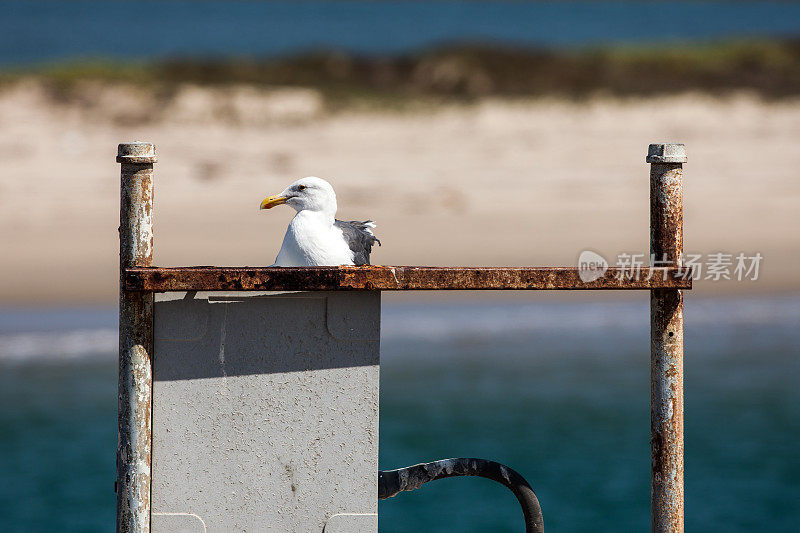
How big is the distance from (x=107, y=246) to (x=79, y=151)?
8.71 ft

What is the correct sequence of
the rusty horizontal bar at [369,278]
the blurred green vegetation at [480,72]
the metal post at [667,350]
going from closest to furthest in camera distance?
the rusty horizontal bar at [369,278], the metal post at [667,350], the blurred green vegetation at [480,72]

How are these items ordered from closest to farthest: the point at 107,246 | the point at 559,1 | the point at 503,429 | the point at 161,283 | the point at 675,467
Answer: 1. the point at 161,283
2. the point at 675,467
3. the point at 503,429
4. the point at 107,246
5. the point at 559,1

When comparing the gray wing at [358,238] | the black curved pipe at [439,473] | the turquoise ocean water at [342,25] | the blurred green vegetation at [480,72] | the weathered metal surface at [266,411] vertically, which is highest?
the turquoise ocean water at [342,25]

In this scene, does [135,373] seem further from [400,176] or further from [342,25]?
[342,25]

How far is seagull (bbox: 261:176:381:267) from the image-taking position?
4379mm

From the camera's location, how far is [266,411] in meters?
3.50

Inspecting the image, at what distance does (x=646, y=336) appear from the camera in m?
12.1

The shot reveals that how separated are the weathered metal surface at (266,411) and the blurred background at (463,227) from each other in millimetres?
4955

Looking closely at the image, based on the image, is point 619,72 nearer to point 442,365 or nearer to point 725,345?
point 725,345

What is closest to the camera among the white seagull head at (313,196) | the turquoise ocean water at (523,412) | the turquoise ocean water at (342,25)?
the white seagull head at (313,196)

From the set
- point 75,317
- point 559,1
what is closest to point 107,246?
point 75,317

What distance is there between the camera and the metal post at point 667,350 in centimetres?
373

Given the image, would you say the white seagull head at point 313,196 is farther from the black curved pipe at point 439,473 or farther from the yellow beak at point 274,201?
the black curved pipe at point 439,473

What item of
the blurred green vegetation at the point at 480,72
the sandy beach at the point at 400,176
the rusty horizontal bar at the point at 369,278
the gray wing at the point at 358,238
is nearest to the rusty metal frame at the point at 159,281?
the rusty horizontal bar at the point at 369,278
